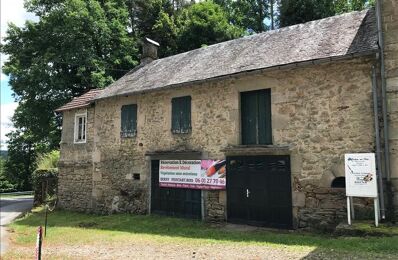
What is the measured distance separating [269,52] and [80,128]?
9343mm

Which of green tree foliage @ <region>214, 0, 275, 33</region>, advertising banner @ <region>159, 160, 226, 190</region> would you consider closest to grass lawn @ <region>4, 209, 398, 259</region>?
advertising banner @ <region>159, 160, 226, 190</region>

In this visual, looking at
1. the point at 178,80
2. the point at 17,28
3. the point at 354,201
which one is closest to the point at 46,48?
the point at 17,28

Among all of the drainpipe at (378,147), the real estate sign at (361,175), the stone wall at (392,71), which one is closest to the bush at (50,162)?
the real estate sign at (361,175)

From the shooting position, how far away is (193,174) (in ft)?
40.1

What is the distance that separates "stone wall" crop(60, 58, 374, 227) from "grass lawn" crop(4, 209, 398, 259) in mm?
1084

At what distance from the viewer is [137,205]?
45.4ft

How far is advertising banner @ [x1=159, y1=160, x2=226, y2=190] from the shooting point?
11.6 metres

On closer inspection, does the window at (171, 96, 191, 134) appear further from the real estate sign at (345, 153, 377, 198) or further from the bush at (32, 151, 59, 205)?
the bush at (32, 151, 59, 205)

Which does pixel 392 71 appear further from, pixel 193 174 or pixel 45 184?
pixel 45 184

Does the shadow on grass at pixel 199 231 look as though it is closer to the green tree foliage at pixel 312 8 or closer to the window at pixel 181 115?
the window at pixel 181 115

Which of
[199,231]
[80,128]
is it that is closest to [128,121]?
[80,128]

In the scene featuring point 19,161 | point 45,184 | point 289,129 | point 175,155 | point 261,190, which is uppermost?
point 289,129

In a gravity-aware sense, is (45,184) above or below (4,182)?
above

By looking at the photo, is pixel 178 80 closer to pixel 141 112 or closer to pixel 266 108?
pixel 141 112
